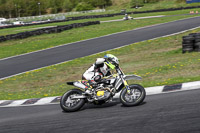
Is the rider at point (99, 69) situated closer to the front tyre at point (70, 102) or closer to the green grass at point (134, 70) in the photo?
the front tyre at point (70, 102)

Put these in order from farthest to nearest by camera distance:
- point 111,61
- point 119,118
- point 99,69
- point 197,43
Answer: point 197,43 < point 99,69 < point 111,61 < point 119,118

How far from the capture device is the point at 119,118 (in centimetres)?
699

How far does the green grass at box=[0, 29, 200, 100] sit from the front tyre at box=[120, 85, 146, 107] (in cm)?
252

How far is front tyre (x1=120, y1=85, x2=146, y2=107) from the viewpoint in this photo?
7908 mm

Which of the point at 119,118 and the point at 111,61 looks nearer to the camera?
the point at 119,118

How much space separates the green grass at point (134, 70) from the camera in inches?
472

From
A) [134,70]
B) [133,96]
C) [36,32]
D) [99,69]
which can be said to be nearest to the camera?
[133,96]

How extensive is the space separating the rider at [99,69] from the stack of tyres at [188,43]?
8.88m

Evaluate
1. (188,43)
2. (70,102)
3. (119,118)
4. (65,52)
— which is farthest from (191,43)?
(65,52)

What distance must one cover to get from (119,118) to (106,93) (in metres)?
1.42

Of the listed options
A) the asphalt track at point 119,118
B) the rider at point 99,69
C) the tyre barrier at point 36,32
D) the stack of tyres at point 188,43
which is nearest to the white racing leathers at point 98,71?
the rider at point 99,69

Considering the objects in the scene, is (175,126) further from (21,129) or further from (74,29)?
(74,29)

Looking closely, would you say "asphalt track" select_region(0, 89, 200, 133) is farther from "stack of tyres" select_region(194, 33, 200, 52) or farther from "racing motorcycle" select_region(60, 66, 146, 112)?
"stack of tyres" select_region(194, 33, 200, 52)

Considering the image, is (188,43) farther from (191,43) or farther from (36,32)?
(36,32)
